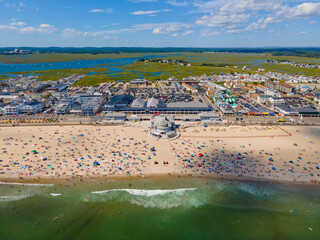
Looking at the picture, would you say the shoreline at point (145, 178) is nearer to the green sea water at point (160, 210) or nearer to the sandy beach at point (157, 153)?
the sandy beach at point (157, 153)

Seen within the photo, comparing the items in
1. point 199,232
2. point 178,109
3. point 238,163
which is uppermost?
point 178,109

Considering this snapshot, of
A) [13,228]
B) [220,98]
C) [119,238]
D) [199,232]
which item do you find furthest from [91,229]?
[220,98]

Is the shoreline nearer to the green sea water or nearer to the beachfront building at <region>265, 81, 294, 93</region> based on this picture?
the green sea water

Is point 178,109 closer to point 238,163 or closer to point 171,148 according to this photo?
point 171,148

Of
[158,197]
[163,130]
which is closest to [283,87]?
[163,130]

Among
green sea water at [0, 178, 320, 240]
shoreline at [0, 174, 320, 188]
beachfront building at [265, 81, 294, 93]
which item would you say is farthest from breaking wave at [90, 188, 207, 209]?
beachfront building at [265, 81, 294, 93]

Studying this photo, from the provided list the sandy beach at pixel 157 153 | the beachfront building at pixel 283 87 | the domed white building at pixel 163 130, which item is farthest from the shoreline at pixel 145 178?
the beachfront building at pixel 283 87
